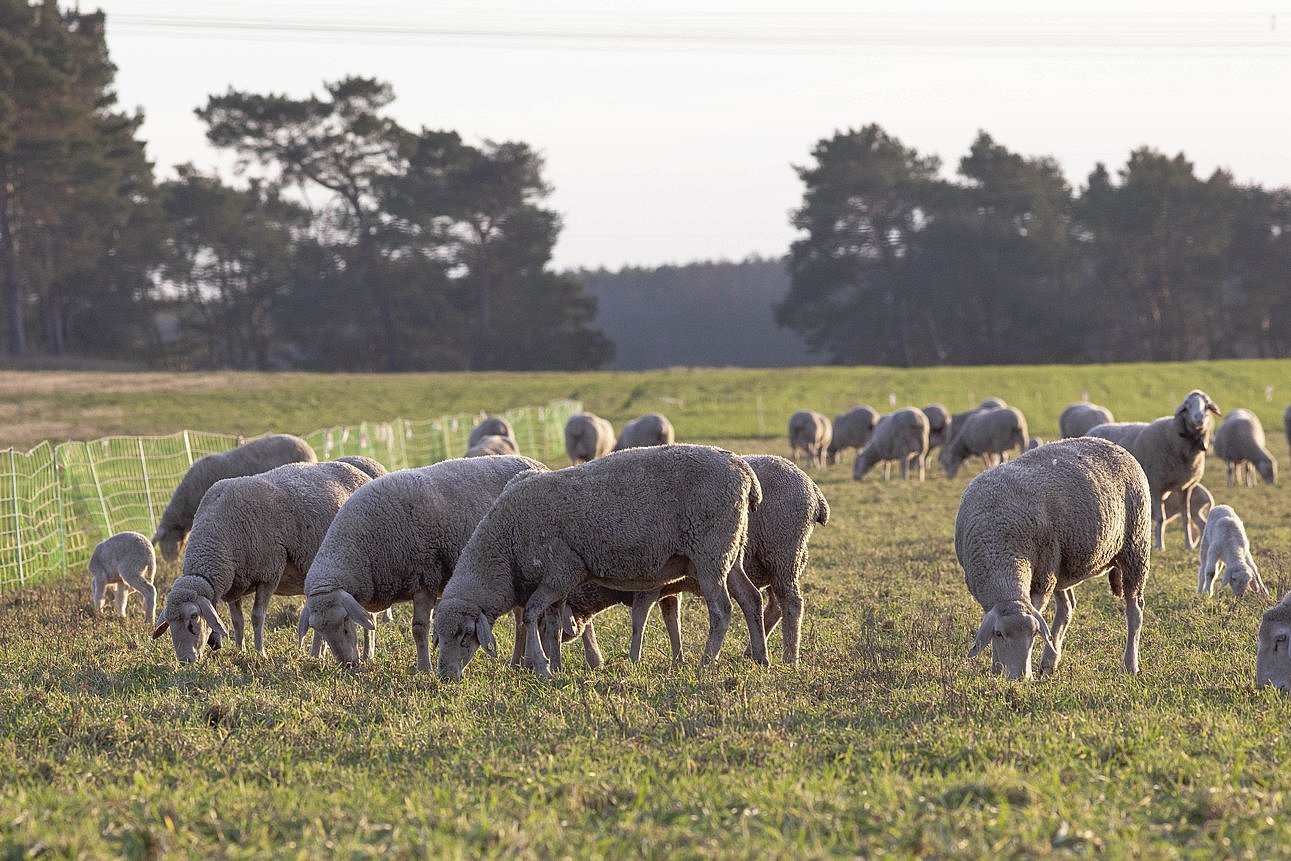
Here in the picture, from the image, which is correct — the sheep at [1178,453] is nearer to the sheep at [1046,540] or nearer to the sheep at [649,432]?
the sheep at [1046,540]

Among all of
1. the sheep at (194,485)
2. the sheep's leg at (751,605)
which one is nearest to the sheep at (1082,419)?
the sheep at (194,485)

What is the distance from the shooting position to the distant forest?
367ft

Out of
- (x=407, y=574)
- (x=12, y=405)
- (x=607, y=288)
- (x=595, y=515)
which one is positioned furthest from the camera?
(x=607, y=288)

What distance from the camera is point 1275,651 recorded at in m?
8.28

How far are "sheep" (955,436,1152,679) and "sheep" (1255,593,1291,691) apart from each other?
0.97 meters

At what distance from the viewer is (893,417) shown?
96.9 feet

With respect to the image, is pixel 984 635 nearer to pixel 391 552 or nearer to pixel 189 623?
pixel 391 552

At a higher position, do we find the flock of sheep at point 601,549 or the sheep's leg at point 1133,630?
the flock of sheep at point 601,549

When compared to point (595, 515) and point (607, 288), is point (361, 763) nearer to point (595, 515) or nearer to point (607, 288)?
point (595, 515)

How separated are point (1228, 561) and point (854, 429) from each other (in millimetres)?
21295

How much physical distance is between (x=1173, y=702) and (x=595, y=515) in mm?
3787

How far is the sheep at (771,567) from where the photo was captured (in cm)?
963

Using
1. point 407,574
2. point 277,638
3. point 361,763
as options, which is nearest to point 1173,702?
point 361,763

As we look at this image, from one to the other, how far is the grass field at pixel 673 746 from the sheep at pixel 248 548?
0.31 meters
